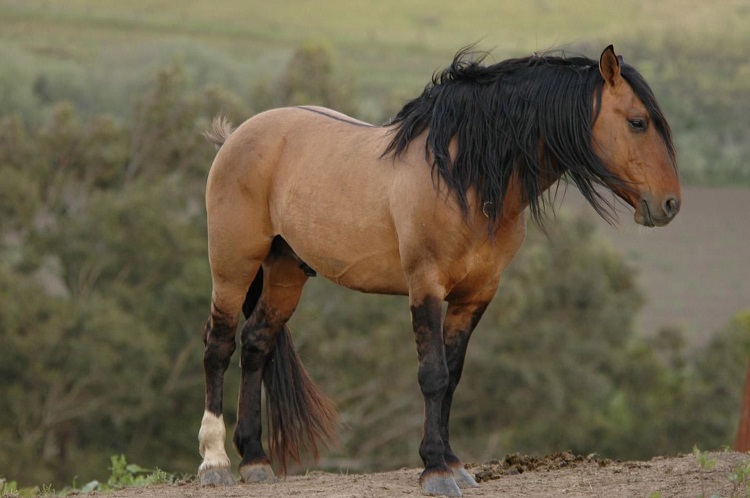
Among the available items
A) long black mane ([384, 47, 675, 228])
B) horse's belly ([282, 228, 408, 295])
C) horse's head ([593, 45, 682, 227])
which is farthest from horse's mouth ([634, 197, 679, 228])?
horse's belly ([282, 228, 408, 295])

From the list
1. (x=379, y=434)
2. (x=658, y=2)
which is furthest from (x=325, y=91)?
(x=658, y=2)

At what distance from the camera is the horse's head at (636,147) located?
233 inches

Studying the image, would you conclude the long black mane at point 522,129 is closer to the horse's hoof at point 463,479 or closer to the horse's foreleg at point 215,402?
the horse's hoof at point 463,479

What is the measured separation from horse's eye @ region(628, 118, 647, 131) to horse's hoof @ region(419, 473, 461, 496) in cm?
209

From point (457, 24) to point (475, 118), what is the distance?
48934mm

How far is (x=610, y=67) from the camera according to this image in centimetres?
604

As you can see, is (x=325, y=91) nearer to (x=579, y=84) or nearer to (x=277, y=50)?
(x=277, y=50)

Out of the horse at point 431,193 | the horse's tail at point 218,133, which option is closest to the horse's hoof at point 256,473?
the horse at point 431,193

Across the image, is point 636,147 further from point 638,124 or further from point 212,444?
point 212,444

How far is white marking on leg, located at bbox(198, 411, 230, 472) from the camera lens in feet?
23.7

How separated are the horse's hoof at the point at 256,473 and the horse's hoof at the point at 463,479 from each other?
134cm

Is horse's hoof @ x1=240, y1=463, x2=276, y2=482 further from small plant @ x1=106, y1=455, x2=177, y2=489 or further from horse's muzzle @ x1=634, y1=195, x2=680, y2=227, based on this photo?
horse's muzzle @ x1=634, y1=195, x2=680, y2=227

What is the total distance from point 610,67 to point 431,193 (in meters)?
1.15

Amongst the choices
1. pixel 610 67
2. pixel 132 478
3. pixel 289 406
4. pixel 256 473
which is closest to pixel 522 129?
pixel 610 67
